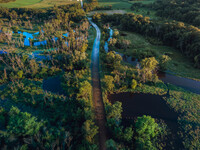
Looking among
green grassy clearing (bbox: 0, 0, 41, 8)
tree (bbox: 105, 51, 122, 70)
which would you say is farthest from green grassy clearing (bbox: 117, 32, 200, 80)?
green grassy clearing (bbox: 0, 0, 41, 8)

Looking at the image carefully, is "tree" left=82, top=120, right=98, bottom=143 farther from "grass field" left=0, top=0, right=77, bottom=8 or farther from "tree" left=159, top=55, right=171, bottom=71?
"grass field" left=0, top=0, right=77, bottom=8

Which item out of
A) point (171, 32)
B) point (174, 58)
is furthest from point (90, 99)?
point (171, 32)

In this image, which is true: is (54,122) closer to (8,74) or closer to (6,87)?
(6,87)

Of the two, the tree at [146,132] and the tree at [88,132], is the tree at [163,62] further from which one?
the tree at [88,132]

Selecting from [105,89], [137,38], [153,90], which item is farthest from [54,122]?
[137,38]

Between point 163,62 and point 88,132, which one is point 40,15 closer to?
point 163,62

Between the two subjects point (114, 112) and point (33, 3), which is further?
point (33, 3)

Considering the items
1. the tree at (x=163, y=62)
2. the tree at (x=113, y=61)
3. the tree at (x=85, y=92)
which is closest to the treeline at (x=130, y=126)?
the tree at (x=85, y=92)
